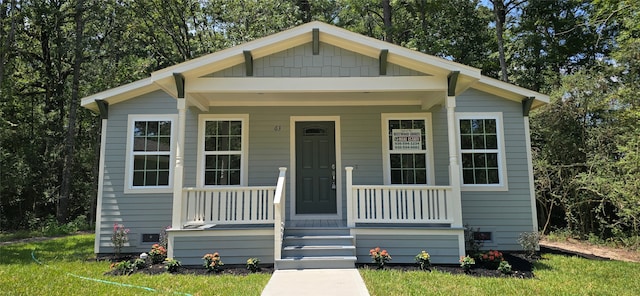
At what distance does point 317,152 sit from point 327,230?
1924 millimetres

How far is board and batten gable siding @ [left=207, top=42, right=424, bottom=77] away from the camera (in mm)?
5883

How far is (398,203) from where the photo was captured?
19.7 feet

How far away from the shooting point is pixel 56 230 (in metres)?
11.5

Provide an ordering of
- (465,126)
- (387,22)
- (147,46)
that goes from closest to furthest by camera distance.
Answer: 1. (465,126)
2. (387,22)
3. (147,46)

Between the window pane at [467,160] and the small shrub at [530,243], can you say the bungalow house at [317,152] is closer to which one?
the window pane at [467,160]

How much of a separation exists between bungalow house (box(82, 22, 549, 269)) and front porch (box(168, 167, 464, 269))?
0.02m

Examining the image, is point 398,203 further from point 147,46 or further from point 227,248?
point 147,46

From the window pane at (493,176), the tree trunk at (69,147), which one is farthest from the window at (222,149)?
the tree trunk at (69,147)

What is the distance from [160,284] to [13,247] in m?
6.29

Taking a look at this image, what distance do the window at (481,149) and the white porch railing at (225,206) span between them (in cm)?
392

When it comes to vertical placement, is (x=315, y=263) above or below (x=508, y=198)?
below

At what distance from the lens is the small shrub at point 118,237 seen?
21.7 ft

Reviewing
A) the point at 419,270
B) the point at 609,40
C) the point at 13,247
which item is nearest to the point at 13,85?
the point at 13,247

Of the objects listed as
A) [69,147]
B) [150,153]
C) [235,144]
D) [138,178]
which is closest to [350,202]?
[235,144]
